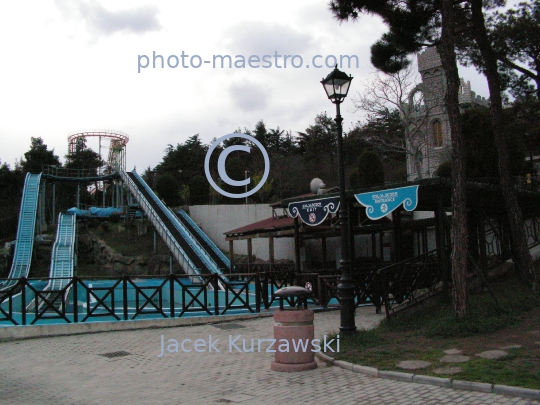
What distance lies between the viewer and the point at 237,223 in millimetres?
33625

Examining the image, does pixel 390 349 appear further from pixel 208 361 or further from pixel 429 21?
pixel 429 21

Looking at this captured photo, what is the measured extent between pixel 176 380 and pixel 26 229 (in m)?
30.8

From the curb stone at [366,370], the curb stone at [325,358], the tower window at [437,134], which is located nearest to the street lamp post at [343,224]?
the curb stone at [325,358]

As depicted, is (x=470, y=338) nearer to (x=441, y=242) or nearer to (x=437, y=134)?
(x=441, y=242)

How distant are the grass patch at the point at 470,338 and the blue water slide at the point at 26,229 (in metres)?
23.0

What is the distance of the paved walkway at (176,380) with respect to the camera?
21.0 ft

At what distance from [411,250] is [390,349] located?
16.8 m

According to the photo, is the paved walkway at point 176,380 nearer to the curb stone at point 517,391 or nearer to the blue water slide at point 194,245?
the curb stone at point 517,391

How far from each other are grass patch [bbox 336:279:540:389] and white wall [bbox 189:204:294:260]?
17.9 metres

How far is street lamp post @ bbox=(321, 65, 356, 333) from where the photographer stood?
929 cm

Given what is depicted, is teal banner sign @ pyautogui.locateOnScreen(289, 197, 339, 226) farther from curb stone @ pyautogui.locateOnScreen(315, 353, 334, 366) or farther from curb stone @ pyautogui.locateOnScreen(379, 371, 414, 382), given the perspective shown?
curb stone @ pyautogui.locateOnScreen(379, 371, 414, 382)

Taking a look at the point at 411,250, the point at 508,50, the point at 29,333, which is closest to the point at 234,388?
the point at 29,333

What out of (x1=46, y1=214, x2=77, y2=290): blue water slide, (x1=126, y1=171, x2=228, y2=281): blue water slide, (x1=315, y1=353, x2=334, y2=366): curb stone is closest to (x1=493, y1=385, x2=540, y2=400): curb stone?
(x1=315, y1=353, x2=334, y2=366): curb stone

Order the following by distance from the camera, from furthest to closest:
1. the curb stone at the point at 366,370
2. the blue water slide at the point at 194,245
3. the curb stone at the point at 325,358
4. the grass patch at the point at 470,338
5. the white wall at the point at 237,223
Result: the white wall at the point at 237,223 < the blue water slide at the point at 194,245 < the curb stone at the point at 325,358 < the curb stone at the point at 366,370 < the grass patch at the point at 470,338
